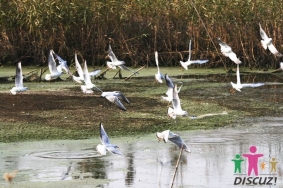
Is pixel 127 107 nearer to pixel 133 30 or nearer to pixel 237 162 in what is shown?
pixel 237 162

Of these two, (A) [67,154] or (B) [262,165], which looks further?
(A) [67,154]

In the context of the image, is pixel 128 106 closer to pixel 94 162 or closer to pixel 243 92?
pixel 243 92

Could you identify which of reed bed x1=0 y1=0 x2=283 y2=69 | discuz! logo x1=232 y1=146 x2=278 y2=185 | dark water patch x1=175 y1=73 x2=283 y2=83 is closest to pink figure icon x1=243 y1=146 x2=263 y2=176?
discuz! logo x1=232 y1=146 x2=278 y2=185

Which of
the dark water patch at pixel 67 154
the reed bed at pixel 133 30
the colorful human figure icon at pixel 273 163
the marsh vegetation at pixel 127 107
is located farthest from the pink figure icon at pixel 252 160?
the reed bed at pixel 133 30

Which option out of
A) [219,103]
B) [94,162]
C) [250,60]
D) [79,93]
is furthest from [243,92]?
[94,162]

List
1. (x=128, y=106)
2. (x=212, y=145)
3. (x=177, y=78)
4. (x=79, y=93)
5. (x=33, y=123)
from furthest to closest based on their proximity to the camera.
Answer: (x=177, y=78)
(x=79, y=93)
(x=128, y=106)
(x=33, y=123)
(x=212, y=145)

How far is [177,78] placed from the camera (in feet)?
44.4

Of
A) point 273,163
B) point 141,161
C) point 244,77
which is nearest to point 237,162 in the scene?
point 273,163

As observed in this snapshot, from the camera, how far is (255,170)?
6.37 metres

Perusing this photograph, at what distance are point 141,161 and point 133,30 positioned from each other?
8.87 meters

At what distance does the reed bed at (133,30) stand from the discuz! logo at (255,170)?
7.95 metres

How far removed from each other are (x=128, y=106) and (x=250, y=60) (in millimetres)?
5390

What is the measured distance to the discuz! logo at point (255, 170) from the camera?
6.05 meters

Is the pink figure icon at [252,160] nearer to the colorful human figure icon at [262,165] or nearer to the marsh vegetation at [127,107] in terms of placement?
the colorful human figure icon at [262,165]
